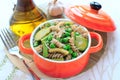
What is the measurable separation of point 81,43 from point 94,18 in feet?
0.34

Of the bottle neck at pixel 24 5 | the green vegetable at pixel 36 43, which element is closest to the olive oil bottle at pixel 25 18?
the bottle neck at pixel 24 5

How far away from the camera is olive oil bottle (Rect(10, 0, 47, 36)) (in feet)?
2.05

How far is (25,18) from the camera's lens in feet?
2.10

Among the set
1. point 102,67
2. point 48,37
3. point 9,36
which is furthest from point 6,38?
point 102,67

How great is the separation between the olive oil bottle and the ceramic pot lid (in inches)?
3.6

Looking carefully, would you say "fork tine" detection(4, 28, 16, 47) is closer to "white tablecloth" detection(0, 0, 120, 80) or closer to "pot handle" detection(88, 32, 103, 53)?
"white tablecloth" detection(0, 0, 120, 80)

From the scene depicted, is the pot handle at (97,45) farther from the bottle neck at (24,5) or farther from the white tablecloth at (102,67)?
the bottle neck at (24,5)

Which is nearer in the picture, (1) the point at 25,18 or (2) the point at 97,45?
(2) the point at 97,45

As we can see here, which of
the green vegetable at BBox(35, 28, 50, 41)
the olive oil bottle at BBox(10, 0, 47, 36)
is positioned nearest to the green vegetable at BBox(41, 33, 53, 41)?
the green vegetable at BBox(35, 28, 50, 41)

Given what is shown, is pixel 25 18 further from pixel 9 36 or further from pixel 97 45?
pixel 97 45

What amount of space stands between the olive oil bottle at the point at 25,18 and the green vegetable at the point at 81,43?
155 millimetres

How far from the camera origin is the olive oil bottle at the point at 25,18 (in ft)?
2.05

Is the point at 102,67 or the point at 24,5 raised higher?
the point at 24,5

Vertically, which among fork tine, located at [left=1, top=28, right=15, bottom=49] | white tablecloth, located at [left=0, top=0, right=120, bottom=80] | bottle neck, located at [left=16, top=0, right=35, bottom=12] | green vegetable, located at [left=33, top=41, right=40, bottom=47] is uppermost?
bottle neck, located at [left=16, top=0, right=35, bottom=12]
